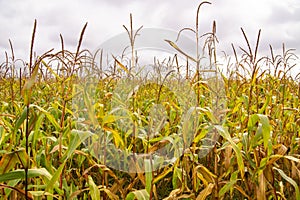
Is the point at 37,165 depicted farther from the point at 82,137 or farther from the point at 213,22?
the point at 213,22

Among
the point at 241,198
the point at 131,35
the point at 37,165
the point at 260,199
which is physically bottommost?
the point at 241,198

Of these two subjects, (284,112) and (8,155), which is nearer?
(8,155)

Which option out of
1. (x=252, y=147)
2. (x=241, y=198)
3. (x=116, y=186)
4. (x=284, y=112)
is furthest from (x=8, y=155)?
(x=284, y=112)

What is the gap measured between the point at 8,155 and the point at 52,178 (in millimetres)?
174

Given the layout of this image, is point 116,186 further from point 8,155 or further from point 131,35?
point 131,35

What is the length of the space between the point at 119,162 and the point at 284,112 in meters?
1.52

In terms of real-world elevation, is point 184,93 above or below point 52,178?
above

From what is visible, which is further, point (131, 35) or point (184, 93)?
point (184, 93)

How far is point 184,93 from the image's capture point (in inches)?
104

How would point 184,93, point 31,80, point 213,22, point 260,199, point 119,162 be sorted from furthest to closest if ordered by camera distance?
point 184,93 → point 119,162 → point 213,22 → point 260,199 → point 31,80

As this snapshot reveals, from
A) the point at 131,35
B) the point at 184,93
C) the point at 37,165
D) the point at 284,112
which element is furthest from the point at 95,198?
the point at 284,112

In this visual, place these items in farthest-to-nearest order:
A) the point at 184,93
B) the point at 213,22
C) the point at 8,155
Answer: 1. the point at 184,93
2. the point at 213,22
3. the point at 8,155

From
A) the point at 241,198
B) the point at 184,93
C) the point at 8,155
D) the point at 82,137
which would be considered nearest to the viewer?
the point at 8,155

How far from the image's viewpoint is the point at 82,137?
124 cm
